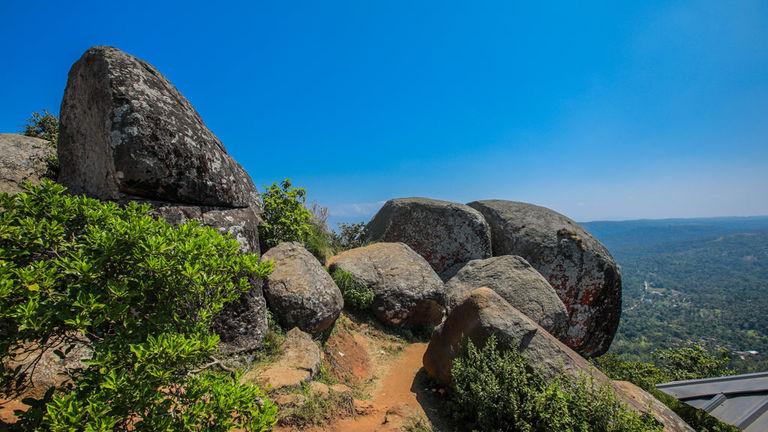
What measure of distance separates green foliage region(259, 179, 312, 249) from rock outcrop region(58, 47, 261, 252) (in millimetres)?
2540

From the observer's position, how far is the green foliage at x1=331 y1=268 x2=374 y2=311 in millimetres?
12828

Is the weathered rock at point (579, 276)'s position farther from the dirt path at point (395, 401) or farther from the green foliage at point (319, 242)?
the green foliage at point (319, 242)

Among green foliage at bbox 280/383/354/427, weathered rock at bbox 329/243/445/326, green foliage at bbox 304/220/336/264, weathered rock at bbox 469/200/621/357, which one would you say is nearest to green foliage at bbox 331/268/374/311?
weathered rock at bbox 329/243/445/326

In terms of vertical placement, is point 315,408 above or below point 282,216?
below

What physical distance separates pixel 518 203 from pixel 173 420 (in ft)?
65.3

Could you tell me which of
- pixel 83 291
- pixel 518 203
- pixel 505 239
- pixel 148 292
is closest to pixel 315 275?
pixel 148 292

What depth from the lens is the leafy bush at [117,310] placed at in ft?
11.5

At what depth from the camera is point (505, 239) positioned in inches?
747

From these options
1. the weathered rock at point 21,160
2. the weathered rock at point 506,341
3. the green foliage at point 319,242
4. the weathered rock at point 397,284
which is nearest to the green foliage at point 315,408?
the weathered rock at point 506,341

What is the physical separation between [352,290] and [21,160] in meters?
12.0

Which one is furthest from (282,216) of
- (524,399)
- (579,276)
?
(579,276)

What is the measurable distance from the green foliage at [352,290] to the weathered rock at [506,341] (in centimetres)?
337

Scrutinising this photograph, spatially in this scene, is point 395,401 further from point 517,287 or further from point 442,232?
point 442,232

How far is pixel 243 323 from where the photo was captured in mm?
8523
